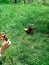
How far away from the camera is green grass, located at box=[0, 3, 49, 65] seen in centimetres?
596

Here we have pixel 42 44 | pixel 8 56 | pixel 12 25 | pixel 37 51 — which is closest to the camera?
pixel 8 56

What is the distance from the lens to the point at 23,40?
7242 mm

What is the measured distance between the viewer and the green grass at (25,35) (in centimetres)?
596

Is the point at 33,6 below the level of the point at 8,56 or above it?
below

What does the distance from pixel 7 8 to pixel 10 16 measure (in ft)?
5.30

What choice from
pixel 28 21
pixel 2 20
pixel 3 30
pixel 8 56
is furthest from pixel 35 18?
pixel 8 56

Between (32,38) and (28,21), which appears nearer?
(32,38)

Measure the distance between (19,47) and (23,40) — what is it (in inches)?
27.0

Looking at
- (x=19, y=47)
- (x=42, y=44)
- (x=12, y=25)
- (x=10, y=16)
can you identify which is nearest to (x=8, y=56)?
(x=19, y=47)

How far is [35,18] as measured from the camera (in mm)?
9391

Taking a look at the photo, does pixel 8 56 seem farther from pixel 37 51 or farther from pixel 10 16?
pixel 10 16

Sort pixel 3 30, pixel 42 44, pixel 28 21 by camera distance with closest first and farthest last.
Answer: pixel 42 44 → pixel 3 30 → pixel 28 21

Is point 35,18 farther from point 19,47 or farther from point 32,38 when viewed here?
point 19,47

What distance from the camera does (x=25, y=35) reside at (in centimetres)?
762
